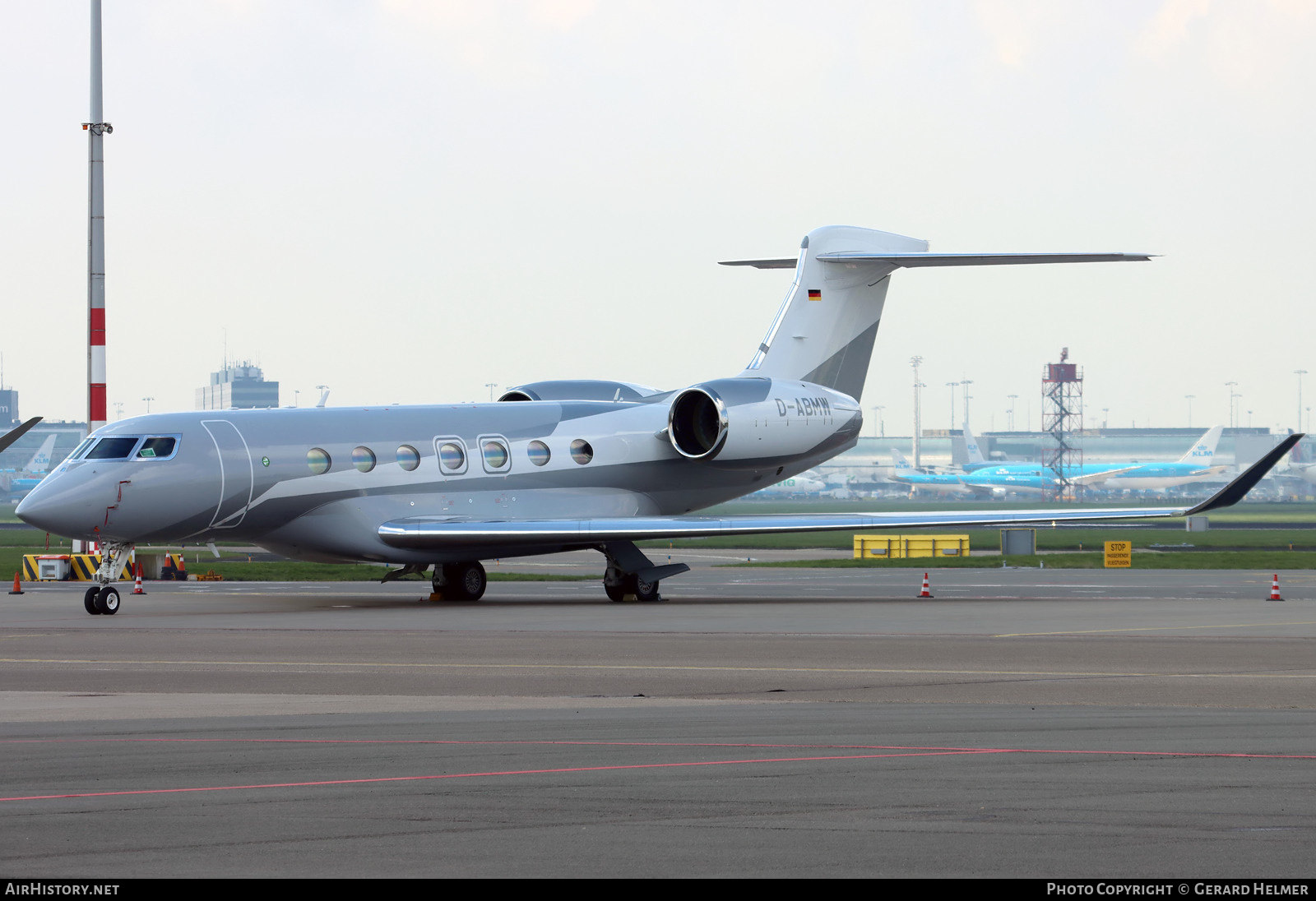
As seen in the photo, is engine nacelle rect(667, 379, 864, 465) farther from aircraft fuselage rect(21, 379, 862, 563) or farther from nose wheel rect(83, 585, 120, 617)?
nose wheel rect(83, 585, 120, 617)

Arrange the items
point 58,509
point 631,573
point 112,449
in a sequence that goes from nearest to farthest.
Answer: point 58,509
point 112,449
point 631,573

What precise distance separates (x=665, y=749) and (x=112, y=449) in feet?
61.7

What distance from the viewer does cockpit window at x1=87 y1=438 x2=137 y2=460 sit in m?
26.8

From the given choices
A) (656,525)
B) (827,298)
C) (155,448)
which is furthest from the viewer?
(827,298)

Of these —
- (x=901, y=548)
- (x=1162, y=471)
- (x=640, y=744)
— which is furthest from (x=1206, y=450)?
(x=640, y=744)

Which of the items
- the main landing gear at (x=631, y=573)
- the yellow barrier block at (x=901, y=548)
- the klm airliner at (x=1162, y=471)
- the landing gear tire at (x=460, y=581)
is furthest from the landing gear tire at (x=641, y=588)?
the klm airliner at (x=1162, y=471)

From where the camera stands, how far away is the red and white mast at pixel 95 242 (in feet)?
116

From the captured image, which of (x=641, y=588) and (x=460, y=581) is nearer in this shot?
(x=641, y=588)

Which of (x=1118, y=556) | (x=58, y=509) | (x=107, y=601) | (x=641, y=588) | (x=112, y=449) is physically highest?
(x=112, y=449)

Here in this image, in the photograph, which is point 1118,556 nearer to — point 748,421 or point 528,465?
point 748,421

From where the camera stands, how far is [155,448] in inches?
1065

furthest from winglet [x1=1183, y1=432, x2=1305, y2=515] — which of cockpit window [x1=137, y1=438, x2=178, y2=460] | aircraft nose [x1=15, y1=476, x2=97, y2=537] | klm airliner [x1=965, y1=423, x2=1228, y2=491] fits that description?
klm airliner [x1=965, y1=423, x2=1228, y2=491]

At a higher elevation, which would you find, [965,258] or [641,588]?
[965,258]

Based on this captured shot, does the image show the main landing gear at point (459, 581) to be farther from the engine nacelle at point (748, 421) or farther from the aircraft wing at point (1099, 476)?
the aircraft wing at point (1099, 476)
